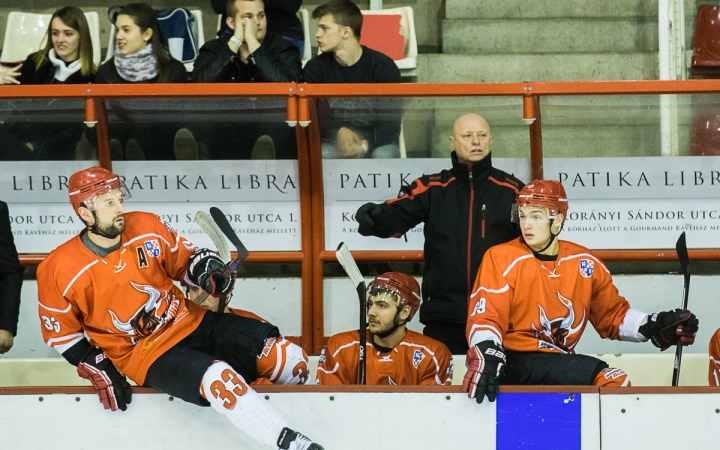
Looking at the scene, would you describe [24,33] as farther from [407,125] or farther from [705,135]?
[705,135]

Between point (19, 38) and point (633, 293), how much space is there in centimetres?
365

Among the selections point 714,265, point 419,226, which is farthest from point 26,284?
point 714,265

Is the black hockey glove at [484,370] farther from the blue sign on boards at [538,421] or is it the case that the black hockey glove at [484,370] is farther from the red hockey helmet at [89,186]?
the red hockey helmet at [89,186]

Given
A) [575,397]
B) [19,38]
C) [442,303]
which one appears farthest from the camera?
[19,38]

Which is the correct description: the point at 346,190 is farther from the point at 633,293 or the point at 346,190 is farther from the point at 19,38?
the point at 19,38

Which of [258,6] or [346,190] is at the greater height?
[258,6]

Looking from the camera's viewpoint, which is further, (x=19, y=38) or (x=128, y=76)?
(x=19, y=38)

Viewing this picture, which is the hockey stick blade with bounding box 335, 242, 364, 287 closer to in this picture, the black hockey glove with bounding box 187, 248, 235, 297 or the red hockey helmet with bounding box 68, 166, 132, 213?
the black hockey glove with bounding box 187, 248, 235, 297

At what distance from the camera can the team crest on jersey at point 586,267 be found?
139 inches

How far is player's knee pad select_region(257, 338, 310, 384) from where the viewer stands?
136 inches

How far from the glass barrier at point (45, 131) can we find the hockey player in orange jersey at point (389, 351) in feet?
4.54

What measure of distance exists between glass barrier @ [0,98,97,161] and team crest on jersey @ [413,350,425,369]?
1629 millimetres

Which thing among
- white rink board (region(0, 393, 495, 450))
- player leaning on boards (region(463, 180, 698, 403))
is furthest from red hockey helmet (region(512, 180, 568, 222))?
white rink board (region(0, 393, 495, 450))

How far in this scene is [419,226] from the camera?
4535 mm
